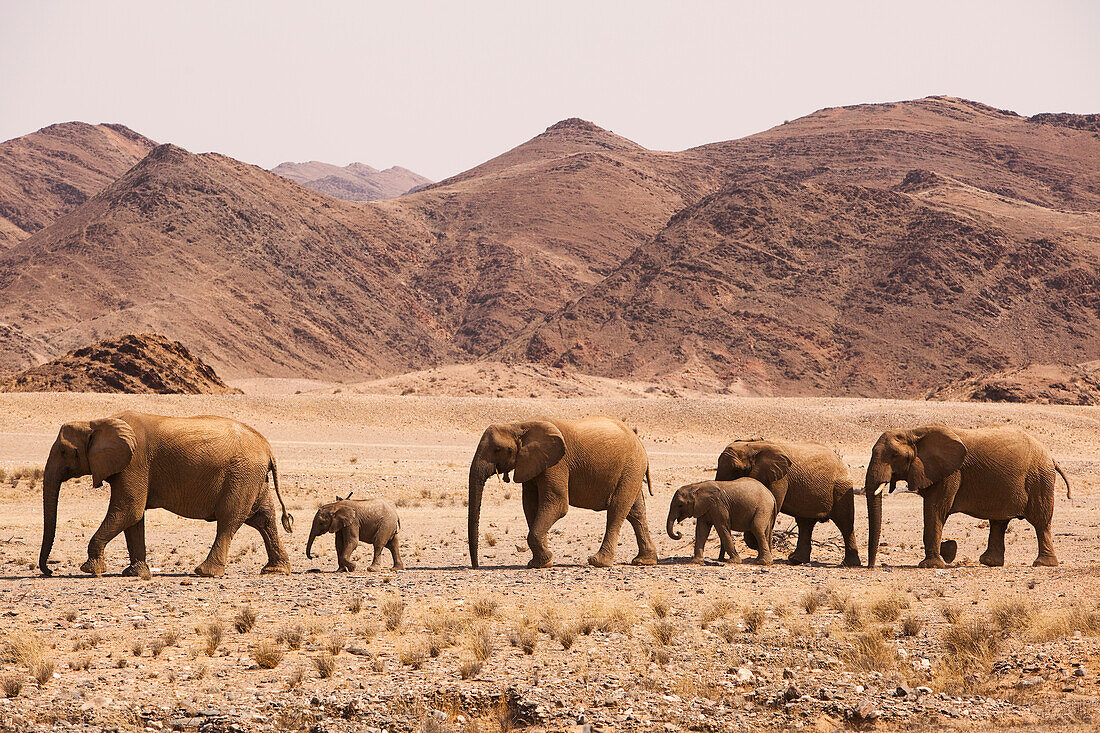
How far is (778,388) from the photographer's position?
3925 inches

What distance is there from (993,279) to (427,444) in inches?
2987

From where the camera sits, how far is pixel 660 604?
1405 centimetres

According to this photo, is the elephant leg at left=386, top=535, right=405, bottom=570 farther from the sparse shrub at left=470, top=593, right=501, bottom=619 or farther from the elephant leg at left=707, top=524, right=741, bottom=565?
the elephant leg at left=707, top=524, right=741, bottom=565

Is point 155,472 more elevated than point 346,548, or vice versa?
point 155,472

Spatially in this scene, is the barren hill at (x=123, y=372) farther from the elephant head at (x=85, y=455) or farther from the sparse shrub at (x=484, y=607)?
the sparse shrub at (x=484, y=607)

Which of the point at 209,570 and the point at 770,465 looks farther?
the point at 770,465

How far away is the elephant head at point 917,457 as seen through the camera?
61.8ft

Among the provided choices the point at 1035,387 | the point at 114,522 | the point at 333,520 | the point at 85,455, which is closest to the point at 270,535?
the point at 333,520

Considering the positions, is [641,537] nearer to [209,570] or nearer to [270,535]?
[270,535]

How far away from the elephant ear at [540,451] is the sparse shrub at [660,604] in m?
3.95

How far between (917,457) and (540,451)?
22.2 ft

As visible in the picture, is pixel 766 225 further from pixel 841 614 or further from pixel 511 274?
pixel 841 614

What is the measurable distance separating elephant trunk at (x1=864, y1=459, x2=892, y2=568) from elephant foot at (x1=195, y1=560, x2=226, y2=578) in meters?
11.1

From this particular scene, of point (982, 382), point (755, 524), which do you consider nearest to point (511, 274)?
point (982, 382)
